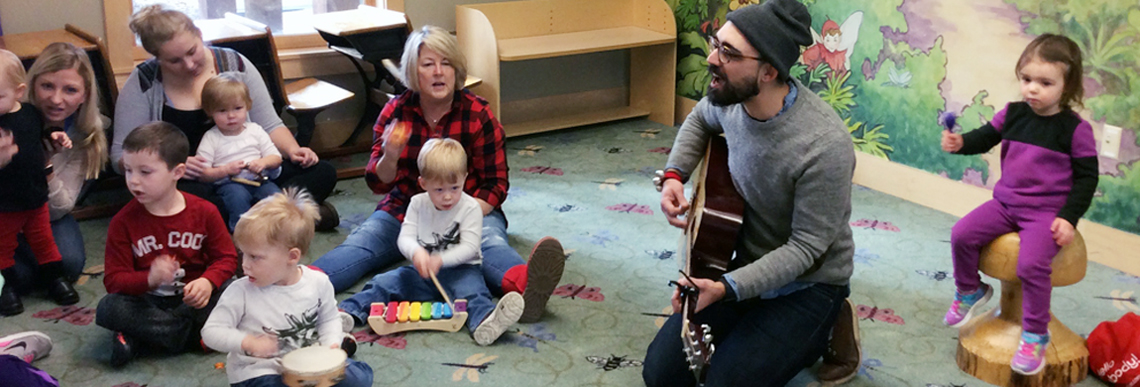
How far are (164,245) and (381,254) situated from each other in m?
0.72

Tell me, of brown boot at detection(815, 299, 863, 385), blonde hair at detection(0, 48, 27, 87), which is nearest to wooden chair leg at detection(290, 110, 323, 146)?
blonde hair at detection(0, 48, 27, 87)

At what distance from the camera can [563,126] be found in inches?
196

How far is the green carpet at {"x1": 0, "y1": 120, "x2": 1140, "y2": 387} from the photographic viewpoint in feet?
8.18

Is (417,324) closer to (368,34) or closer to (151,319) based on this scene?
(151,319)

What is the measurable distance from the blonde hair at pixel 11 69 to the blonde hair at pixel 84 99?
97 millimetres

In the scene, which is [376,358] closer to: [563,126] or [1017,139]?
[1017,139]

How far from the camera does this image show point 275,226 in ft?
6.55

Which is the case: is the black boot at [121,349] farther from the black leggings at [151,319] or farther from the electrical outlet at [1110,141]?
the electrical outlet at [1110,141]

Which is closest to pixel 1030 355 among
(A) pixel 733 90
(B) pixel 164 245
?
(A) pixel 733 90

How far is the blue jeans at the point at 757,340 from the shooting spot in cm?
217

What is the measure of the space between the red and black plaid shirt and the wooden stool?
143 centimetres

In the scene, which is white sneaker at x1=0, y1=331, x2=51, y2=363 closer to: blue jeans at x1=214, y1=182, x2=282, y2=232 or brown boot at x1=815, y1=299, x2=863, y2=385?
blue jeans at x1=214, y1=182, x2=282, y2=232

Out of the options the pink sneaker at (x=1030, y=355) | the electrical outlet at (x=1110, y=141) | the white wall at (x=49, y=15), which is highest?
the white wall at (x=49, y=15)

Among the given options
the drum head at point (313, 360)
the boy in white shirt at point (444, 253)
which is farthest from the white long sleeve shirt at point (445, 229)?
the drum head at point (313, 360)
